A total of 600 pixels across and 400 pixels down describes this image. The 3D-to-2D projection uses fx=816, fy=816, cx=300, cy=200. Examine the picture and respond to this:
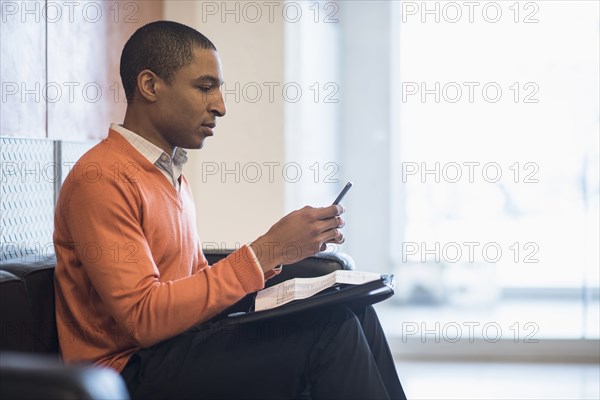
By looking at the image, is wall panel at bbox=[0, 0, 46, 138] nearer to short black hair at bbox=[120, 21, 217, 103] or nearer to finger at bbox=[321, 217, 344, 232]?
short black hair at bbox=[120, 21, 217, 103]

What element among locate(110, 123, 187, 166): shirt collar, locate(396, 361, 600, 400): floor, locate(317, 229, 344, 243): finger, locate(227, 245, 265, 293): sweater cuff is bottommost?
locate(396, 361, 600, 400): floor

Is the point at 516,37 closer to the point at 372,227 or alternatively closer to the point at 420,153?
the point at 420,153

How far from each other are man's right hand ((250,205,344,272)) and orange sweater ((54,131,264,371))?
0.04m

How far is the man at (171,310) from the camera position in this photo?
167 centimetres

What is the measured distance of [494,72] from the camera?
12.5ft

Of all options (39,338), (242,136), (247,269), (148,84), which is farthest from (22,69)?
(242,136)

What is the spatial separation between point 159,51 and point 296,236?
0.58 meters

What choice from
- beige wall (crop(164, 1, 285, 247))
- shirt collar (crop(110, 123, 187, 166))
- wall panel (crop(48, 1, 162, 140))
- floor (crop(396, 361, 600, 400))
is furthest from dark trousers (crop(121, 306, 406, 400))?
beige wall (crop(164, 1, 285, 247))

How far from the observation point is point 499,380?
11.2 ft

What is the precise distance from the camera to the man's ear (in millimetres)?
1979

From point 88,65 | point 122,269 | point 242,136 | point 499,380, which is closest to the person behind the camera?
point 122,269

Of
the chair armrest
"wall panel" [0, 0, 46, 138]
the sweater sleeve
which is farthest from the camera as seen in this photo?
"wall panel" [0, 0, 46, 138]

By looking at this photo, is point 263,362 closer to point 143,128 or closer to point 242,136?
point 143,128

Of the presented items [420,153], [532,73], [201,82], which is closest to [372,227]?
[420,153]
